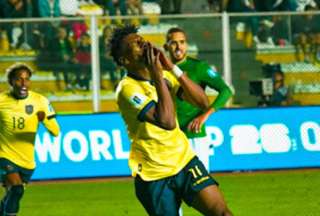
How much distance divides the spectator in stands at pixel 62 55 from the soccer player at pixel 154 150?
39.6 feet

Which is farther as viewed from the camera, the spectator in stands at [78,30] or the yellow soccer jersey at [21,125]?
the spectator in stands at [78,30]

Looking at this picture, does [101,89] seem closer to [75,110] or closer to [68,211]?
[75,110]

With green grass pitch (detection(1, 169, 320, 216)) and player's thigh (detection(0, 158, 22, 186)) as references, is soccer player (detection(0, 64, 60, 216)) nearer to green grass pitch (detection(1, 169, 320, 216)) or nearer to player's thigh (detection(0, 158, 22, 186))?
player's thigh (detection(0, 158, 22, 186))

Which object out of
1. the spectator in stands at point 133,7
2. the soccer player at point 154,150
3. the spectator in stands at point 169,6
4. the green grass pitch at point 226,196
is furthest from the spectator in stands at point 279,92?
the soccer player at point 154,150

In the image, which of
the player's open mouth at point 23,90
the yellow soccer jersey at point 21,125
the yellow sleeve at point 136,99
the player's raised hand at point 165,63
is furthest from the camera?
the player's open mouth at point 23,90

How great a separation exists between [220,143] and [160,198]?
1092 centimetres

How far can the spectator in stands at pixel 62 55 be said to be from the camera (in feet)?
67.4

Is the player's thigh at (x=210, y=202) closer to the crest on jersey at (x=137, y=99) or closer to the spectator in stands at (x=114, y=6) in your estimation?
the crest on jersey at (x=137, y=99)

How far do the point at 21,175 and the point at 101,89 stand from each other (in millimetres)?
7853

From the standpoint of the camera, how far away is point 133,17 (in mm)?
20359

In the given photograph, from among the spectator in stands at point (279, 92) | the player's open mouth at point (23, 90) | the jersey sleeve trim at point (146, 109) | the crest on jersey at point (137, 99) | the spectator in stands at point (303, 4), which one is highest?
the crest on jersey at point (137, 99)

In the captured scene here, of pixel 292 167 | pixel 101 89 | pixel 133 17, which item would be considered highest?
pixel 133 17

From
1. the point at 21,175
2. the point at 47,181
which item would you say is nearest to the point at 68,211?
the point at 21,175

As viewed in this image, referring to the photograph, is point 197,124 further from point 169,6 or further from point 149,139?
point 169,6
